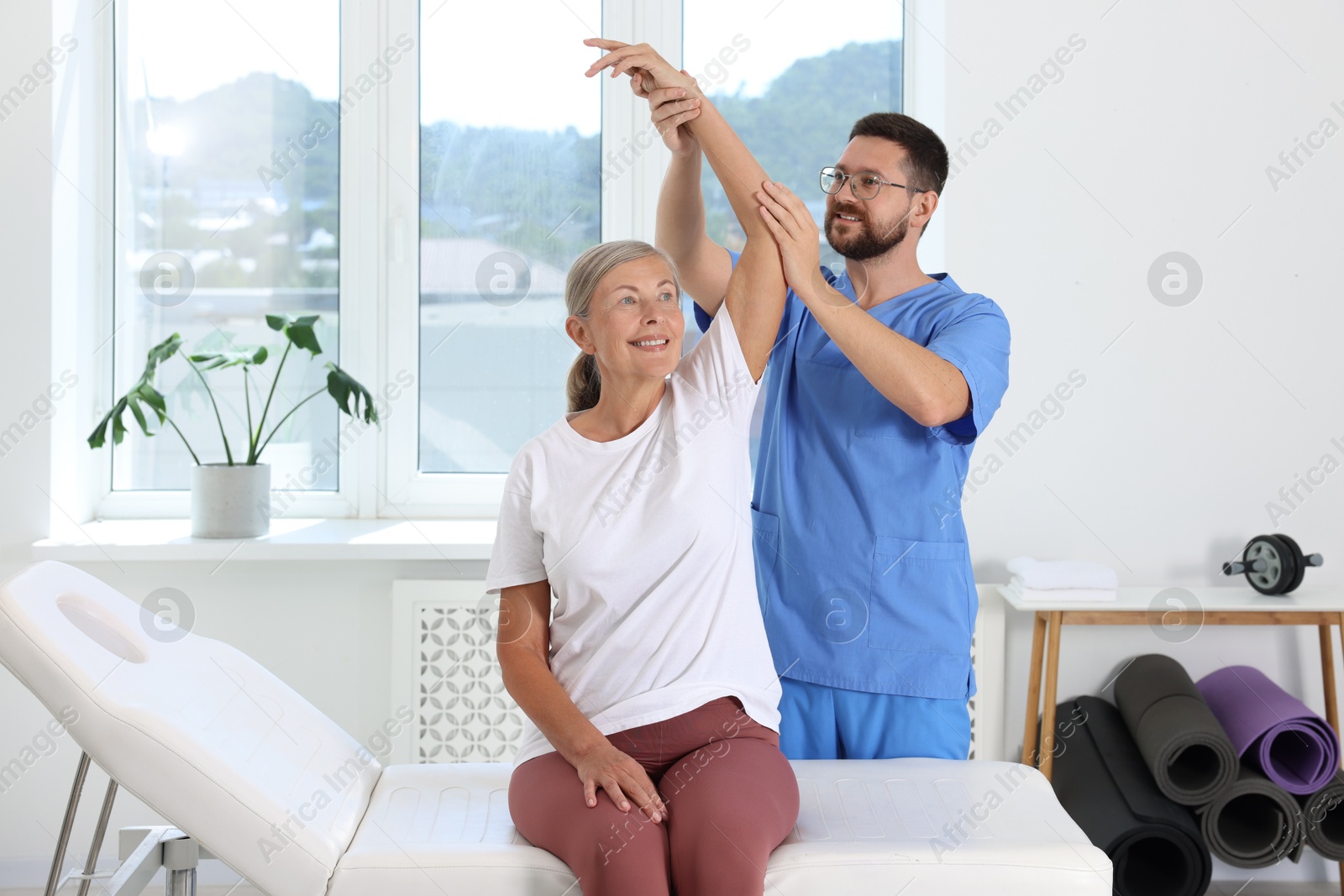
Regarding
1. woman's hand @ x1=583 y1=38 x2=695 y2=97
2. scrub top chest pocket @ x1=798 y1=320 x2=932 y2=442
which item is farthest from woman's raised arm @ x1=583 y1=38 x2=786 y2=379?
scrub top chest pocket @ x1=798 y1=320 x2=932 y2=442

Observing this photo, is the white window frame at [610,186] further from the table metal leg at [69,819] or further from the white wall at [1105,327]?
the table metal leg at [69,819]

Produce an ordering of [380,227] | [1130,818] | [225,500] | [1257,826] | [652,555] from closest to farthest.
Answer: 1. [652,555]
2. [1130,818]
3. [1257,826]
4. [225,500]
5. [380,227]

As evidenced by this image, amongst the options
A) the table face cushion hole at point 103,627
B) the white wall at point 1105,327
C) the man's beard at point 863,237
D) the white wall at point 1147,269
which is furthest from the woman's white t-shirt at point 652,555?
the white wall at point 1147,269

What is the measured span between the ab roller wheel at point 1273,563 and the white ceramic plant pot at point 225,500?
2070 mm

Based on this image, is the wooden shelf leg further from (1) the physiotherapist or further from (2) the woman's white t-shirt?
(2) the woman's white t-shirt

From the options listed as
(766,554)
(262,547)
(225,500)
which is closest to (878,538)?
(766,554)

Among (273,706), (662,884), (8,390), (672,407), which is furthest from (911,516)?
(8,390)

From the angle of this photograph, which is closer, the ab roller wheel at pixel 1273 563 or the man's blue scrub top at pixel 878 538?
the man's blue scrub top at pixel 878 538

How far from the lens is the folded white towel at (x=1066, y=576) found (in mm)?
2072

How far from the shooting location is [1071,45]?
7.33 ft

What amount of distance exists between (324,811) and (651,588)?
44 cm

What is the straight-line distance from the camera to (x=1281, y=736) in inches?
83.5

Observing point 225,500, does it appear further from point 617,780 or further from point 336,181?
point 617,780

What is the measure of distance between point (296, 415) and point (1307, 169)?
2.33 metres
